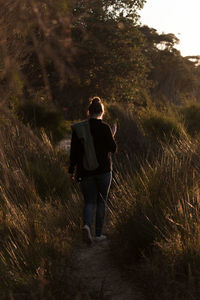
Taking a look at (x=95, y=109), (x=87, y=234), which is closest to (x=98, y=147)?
(x=95, y=109)

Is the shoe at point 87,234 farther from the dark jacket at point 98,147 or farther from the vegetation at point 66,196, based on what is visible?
the dark jacket at point 98,147

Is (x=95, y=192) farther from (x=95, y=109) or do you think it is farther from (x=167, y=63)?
(x=167, y=63)

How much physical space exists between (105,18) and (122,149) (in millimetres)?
11136

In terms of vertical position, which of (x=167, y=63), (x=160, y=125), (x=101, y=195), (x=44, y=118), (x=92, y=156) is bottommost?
(x=101, y=195)

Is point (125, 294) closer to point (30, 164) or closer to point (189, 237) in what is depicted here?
point (189, 237)

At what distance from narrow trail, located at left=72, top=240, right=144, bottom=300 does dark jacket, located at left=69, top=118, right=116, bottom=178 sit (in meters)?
0.81

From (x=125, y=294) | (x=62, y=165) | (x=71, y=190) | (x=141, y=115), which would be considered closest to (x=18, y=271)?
(x=125, y=294)

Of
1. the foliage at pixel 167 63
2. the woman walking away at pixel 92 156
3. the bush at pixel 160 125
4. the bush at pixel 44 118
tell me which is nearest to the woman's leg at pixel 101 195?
the woman walking away at pixel 92 156

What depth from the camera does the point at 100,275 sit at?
12.4 feet

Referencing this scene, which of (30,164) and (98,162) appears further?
(30,164)

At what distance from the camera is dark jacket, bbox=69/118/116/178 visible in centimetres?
460

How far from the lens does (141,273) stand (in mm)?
3451

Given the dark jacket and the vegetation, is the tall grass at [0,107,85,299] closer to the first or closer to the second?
the vegetation

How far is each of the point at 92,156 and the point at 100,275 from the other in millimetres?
1319
